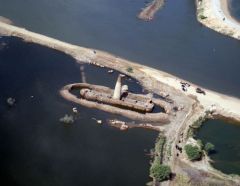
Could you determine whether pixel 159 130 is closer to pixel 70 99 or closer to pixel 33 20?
pixel 70 99

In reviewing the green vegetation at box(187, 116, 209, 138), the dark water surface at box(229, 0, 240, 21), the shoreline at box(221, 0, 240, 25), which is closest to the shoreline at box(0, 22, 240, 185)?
the green vegetation at box(187, 116, 209, 138)

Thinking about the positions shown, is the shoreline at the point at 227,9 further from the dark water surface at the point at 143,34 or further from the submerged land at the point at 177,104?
the submerged land at the point at 177,104

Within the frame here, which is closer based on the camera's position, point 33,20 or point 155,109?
point 155,109

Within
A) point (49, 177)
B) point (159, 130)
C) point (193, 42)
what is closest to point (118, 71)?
point (159, 130)

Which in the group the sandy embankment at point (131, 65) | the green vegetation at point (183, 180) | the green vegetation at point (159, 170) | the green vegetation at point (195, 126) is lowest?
the green vegetation at point (183, 180)

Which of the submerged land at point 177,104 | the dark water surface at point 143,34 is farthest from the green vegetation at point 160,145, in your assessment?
the dark water surface at point 143,34
